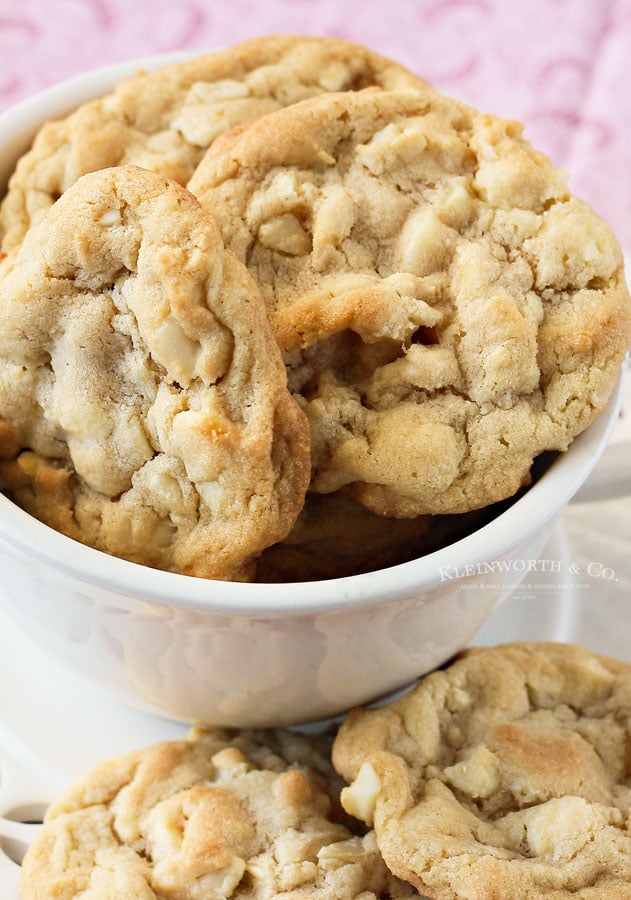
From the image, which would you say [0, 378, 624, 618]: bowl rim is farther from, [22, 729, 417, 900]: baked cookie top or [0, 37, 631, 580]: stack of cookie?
[22, 729, 417, 900]: baked cookie top

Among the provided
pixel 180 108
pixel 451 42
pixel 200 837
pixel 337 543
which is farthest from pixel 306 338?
pixel 451 42

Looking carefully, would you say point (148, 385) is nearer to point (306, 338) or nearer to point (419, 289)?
point (306, 338)

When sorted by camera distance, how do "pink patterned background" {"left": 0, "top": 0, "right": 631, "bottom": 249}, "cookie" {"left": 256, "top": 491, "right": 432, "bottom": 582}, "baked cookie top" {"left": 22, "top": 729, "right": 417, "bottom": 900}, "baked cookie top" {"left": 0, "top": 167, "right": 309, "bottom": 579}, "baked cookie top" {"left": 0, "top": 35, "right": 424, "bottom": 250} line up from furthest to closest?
→ "pink patterned background" {"left": 0, "top": 0, "right": 631, "bottom": 249} < "baked cookie top" {"left": 0, "top": 35, "right": 424, "bottom": 250} < "cookie" {"left": 256, "top": 491, "right": 432, "bottom": 582} < "baked cookie top" {"left": 22, "top": 729, "right": 417, "bottom": 900} < "baked cookie top" {"left": 0, "top": 167, "right": 309, "bottom": 579}

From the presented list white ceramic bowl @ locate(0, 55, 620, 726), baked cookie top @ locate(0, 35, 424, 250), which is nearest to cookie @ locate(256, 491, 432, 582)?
white ceramic bowl @ locate(0, 55, 620, 726)

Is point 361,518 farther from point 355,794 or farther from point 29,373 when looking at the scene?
point 29,373

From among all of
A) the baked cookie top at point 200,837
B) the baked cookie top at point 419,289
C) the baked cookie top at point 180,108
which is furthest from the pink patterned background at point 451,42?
the baked cookie top at point 200,837

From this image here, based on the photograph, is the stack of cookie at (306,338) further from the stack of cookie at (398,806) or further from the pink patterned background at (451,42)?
the pink patterned background at (451,42)

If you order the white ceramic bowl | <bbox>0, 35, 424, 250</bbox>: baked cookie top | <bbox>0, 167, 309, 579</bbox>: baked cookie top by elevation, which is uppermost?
<bbox>0, 35, 424, 250</bbox>: baked cookie top
